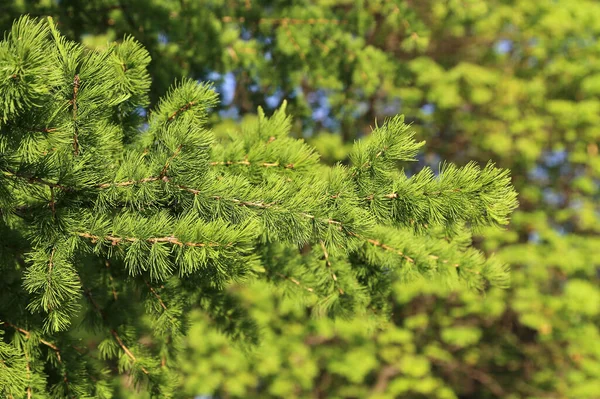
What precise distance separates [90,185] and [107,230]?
13 cm

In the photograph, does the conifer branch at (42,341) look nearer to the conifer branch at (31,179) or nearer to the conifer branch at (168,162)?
the conifer branch at (31,179)

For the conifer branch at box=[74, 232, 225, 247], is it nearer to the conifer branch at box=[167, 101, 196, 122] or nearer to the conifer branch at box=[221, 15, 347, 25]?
the conifer branch at box=[167, 101, 196, 122]

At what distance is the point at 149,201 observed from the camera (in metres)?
1.48

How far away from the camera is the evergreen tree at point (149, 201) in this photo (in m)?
1.38

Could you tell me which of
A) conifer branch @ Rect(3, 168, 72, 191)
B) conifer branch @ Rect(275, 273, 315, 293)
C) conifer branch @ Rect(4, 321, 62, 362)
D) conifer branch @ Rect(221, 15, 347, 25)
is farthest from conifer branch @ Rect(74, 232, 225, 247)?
conifer branch @ Rect(221, 15, 347, 25)

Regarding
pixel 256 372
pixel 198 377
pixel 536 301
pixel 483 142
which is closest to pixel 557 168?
pixel 483 142

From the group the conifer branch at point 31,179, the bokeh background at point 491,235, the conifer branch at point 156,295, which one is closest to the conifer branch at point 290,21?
the bokeh background at point 491,235

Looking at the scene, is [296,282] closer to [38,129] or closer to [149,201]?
[149,201]

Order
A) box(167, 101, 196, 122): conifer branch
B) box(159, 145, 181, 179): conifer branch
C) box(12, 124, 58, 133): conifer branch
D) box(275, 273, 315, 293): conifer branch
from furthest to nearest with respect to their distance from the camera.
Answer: box(275, 273, 315, 293): conifer branch, box(167, 101, 196, 122): conifer branch, box(159, 145, 181, 179): conifer branch, box(12, 124, 58, 133): conifer branch

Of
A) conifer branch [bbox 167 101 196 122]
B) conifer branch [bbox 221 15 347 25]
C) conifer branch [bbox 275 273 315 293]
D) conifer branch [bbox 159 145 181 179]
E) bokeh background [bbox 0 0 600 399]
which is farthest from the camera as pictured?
bokeh background [bbox 0 0 600 399]

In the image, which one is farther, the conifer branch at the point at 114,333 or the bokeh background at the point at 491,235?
the bokeh background at the point at 491,235

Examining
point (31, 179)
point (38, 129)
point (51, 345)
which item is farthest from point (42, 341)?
point (38, 129)

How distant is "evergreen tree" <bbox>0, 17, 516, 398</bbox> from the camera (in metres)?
1.38

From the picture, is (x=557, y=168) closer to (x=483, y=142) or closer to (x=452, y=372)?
(x=483, y=142)
